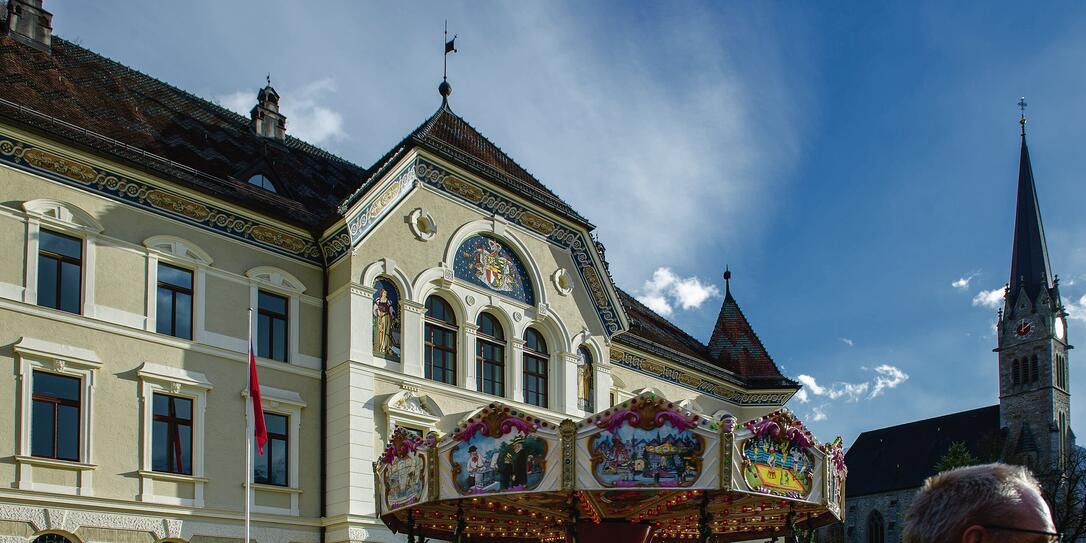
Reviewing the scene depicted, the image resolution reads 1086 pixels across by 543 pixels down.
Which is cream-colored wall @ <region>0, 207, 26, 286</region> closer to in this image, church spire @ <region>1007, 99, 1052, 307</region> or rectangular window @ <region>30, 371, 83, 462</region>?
rectangular window @ <region>30, 371, 83, 462</region>

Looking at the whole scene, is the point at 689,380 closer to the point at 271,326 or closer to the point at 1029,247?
the point at 271,326

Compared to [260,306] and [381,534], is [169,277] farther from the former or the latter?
[381,534]

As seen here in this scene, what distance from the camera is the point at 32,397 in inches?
719

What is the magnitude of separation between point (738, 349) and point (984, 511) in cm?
3392

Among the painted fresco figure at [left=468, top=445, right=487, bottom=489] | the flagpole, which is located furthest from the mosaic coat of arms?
the painted fresco figure at [left=468, top=445, right=487, bottom=489]

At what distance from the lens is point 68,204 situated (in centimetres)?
1930

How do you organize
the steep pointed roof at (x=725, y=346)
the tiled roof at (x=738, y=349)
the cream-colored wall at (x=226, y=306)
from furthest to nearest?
the tiled roof at (x=738, y=349), the steep pointed roof at (x=725, y=346), the cream-colored wall at (x=226, y=306)

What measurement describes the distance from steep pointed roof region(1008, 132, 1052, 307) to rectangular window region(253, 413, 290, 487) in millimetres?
82826

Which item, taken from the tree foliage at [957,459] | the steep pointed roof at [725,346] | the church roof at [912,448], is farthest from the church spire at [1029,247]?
the steep pointed roof at [725,346]

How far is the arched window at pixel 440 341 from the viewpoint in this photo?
24.1 meters

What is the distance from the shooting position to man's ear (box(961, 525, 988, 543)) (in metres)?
2.87

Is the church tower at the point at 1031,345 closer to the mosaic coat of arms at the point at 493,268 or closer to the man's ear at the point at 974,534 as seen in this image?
the mosaic coat of arms at the point at 493,268

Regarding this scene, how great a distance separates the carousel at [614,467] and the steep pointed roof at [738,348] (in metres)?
15.8

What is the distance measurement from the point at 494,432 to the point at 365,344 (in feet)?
21.3
